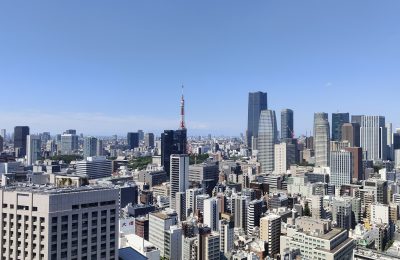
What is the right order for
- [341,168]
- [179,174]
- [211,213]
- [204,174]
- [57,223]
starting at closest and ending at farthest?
[57,223] → [211,213] → [179,174] → [341,168] → [204,174]

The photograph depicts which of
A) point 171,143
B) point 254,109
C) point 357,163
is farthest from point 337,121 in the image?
point 171,143

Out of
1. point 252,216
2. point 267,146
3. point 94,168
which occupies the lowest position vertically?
point 252,216

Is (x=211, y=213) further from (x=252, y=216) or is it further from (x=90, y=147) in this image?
(x=90, y=147)

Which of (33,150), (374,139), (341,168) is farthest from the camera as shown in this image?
(374,139)

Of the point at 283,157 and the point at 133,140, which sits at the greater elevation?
the point at 133,140

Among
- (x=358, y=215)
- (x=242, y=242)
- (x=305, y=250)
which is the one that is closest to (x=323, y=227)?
(x=305, y=250)

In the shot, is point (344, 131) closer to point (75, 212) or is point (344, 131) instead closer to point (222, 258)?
point (222, 258)

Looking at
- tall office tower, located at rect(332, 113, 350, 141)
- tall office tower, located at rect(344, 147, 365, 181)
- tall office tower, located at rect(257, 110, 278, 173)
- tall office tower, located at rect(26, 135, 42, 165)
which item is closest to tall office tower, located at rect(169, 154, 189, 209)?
tall office tower, located at rect(344, 147, 365, 181)
